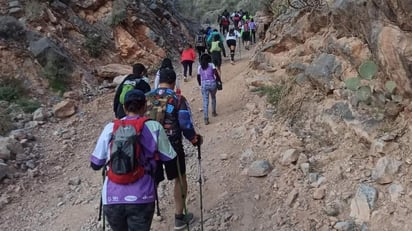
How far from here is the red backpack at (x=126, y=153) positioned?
142 inches

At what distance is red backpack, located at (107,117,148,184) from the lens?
3602 mm

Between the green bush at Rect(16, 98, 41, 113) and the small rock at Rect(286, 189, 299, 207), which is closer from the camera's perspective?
the small rock at Rect(286, 189, 299, 207)

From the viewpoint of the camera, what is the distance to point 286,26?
1095 cm

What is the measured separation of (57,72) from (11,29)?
1884mm

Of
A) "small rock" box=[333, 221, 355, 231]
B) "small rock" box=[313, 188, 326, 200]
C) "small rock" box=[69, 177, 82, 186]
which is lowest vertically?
"small rock" box=[69, 177, 82, 186]

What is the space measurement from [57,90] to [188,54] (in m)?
4.10

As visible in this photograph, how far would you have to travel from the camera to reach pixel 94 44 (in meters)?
14.1

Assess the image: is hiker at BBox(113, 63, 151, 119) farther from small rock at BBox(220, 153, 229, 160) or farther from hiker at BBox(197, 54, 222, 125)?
hiker at BBox(197, 54, 222, 125)

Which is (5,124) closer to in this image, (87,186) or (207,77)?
(87,186)

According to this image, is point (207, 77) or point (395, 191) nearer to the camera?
point (395, 191)

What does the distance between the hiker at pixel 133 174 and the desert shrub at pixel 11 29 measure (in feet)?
31.7

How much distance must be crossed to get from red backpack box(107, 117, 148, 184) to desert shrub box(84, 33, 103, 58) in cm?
1067

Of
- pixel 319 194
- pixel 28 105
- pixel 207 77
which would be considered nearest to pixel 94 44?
pixel 28 105

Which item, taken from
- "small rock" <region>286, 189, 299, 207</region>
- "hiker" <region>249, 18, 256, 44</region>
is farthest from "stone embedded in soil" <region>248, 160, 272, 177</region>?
"hiker" <region>249, 18, 256, 44</region>
